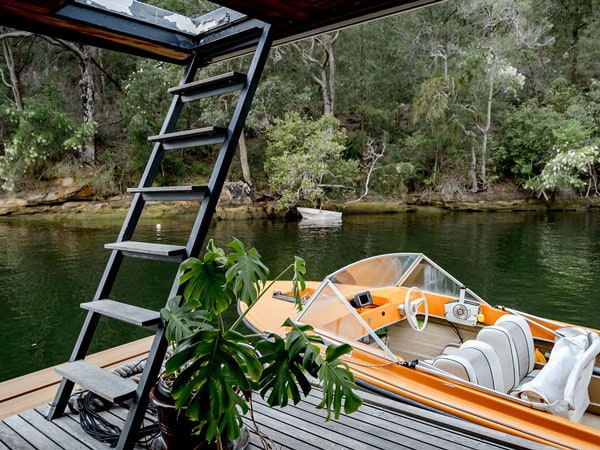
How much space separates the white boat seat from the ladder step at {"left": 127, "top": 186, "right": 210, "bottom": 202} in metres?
2.15

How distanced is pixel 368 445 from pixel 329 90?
2063 cm

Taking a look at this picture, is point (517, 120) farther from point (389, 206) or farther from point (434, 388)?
point (434, 388)

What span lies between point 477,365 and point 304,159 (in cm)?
1345

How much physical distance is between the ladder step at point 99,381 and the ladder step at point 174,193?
778 mm

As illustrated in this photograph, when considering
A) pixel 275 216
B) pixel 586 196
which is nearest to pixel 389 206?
pixel 275 216

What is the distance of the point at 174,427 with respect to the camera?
1.51m

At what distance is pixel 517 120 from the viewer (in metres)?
19.1

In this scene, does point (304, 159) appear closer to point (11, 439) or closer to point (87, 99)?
point (87, 99)

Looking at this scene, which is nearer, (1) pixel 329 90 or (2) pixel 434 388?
(2) pixel 434 388

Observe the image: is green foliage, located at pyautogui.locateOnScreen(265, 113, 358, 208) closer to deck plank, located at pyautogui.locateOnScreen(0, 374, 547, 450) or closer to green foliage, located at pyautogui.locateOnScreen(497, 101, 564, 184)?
green foliage, located at pyautogui.locateOnScreen(497, 101, 564, 184)

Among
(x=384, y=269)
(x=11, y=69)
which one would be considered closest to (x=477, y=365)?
(x=384, y=269)

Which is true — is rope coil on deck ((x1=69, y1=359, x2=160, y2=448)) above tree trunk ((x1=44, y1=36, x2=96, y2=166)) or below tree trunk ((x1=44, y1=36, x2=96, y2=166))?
below

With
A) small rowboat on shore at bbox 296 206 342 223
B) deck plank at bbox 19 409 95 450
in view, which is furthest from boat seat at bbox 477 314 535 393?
small rowboat on shore at bbox 296 206 342 223

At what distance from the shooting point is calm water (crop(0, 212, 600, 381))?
240 inches
